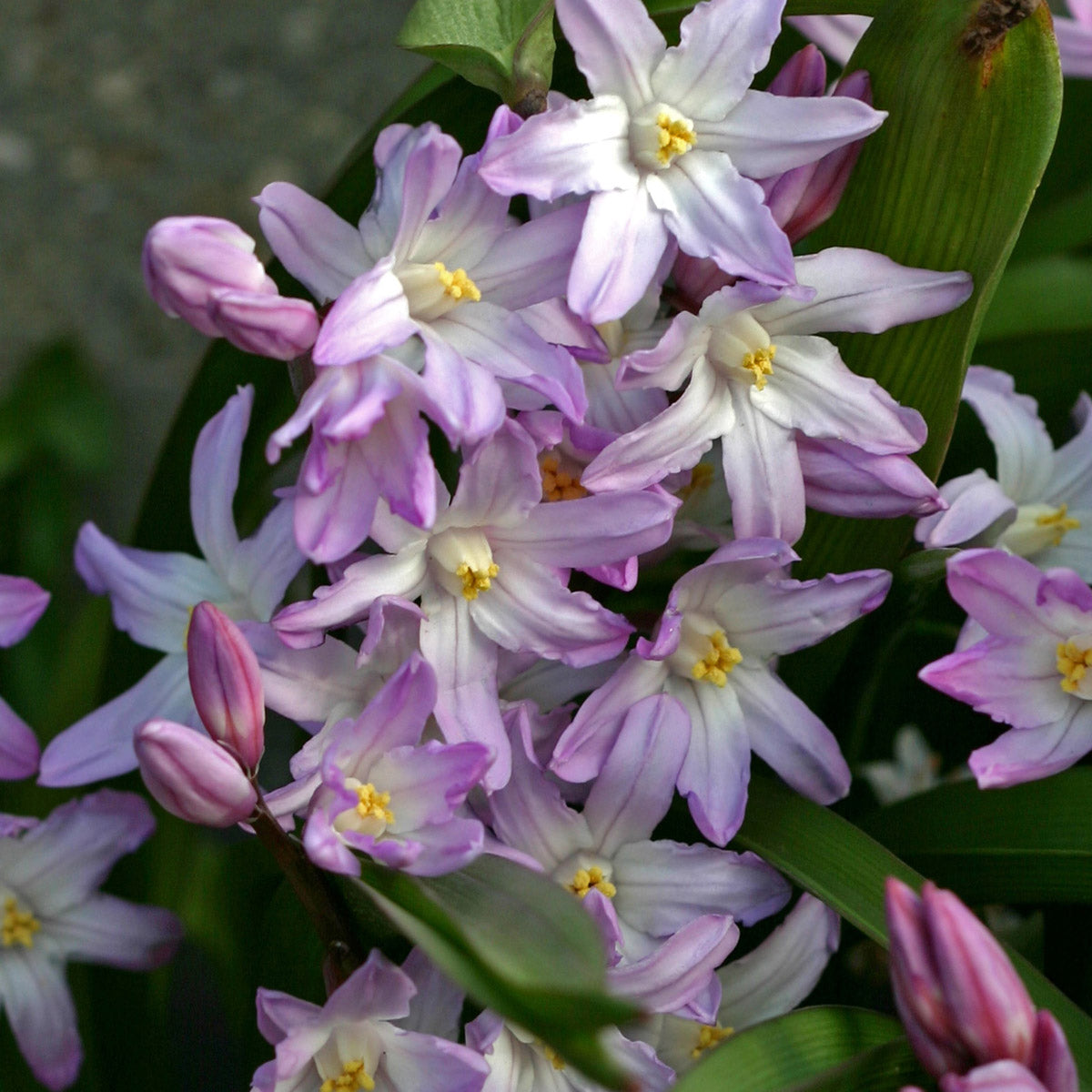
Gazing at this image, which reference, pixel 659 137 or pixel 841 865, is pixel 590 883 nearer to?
pixel 841 865

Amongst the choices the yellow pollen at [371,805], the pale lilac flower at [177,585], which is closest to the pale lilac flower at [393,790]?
the yellow pollen at [371,805]

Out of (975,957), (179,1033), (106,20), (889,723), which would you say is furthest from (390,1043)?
(106,20)

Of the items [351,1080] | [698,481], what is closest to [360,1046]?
[351,1080]

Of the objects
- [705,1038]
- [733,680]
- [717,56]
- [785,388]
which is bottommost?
[705,1038]

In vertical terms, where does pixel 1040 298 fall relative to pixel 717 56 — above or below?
below

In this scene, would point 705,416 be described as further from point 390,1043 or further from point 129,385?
point 129,385

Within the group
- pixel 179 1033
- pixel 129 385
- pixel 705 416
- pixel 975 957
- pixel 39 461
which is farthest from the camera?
pixel 129 385

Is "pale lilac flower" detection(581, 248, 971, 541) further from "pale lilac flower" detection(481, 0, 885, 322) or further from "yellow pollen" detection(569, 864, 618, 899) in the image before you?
"yellow pollen" detection(569, 864, 618, 899)
